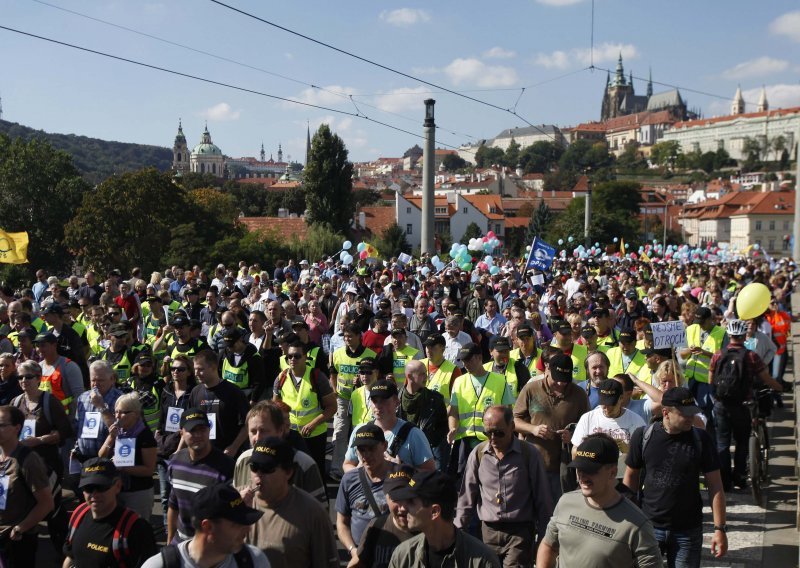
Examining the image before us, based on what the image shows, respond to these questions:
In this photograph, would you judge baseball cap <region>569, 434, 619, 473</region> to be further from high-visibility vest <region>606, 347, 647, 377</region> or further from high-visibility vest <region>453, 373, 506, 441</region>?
high-visibility vest <region>606, 347, 647, 377</region>

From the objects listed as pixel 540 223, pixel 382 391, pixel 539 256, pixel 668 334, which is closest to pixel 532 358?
pixel 668 334

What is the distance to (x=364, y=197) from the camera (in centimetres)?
11325

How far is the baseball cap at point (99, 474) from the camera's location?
14.1 feet

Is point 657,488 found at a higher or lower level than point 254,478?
lower

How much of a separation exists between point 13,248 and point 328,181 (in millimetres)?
56270

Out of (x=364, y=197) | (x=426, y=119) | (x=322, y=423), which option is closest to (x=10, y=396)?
(x=322, y=423)

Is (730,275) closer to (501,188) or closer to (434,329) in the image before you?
(434,329)

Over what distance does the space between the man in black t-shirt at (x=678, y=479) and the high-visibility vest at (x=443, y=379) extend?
8.30ft

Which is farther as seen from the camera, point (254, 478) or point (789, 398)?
point (789, 398)

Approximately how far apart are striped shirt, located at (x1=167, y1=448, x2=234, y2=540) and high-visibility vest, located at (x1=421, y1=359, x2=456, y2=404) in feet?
9.07

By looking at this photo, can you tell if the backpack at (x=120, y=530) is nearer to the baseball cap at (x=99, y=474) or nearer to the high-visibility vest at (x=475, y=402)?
the baseball cap at (x=99, y=474)

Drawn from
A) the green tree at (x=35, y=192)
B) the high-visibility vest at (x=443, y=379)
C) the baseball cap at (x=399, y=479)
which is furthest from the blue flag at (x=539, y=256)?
the green tree at (x=35, y=192)

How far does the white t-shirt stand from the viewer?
585 centimetres

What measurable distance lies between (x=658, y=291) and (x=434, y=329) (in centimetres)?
527
